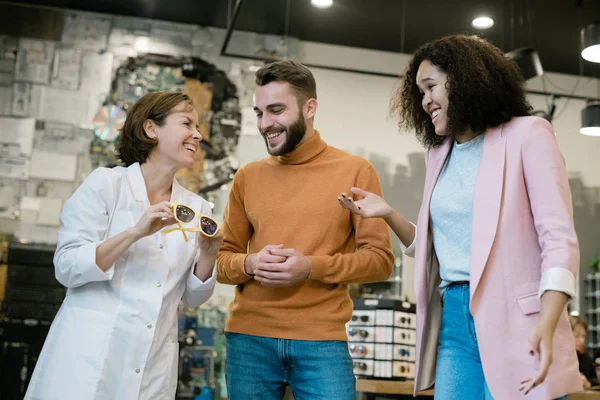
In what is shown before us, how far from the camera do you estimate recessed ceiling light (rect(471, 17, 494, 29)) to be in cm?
818

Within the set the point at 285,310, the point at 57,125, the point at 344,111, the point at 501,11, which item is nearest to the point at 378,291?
the point at 344,111

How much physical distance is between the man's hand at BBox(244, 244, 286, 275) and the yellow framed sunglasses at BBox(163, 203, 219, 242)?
0.57 feet

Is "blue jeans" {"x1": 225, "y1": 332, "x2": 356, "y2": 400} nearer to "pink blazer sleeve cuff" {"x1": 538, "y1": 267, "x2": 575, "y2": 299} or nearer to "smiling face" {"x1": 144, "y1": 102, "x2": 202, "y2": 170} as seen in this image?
"smiling face" {"x1": 144, "y1": 102, "x2": 202, "y2": 170}

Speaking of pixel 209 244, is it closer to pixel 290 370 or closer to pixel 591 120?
pixel 290 370

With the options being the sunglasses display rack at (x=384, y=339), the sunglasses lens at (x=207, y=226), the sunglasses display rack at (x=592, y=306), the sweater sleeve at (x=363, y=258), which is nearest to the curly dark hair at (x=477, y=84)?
the sweater sleeve at (x=363, y=258)

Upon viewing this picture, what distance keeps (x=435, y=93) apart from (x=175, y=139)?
101 centimetres

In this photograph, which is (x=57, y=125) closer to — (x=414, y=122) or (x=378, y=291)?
(x=378, y=291)

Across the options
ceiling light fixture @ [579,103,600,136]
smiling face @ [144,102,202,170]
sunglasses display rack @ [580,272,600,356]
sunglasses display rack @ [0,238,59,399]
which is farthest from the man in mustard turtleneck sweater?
sunglasses display rack @ [580,272,600,356]

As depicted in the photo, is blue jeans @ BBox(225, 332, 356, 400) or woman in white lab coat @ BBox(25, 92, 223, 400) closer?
woman in white lab coat @ BBox(25, 92, 223, 400)

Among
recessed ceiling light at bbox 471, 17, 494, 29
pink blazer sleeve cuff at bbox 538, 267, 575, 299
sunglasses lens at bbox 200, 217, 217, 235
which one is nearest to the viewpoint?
pink blazer sleeve cuff at bbox 538, 267, 575, 299

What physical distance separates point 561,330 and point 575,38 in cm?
774

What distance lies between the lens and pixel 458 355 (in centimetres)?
194

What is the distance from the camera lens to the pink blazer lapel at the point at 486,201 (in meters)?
1.84

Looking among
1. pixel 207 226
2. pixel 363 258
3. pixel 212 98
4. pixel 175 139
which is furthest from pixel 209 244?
pixel 212 98
